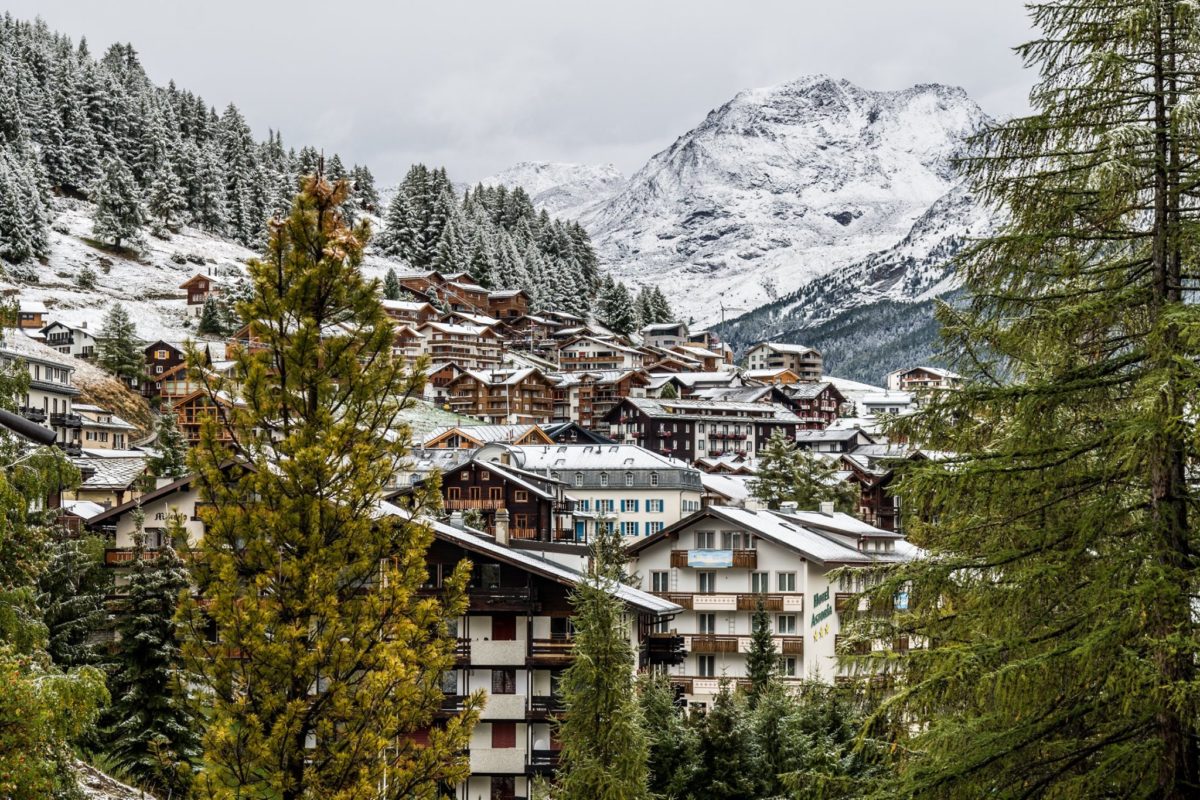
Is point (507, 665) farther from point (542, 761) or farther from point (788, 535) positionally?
point (788, 535)

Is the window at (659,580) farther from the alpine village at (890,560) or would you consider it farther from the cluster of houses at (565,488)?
the alpine village at (890,560)

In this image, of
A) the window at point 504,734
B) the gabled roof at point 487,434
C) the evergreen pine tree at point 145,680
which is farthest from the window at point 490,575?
the gabled roof at point 487,434

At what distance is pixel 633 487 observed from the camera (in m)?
93.8

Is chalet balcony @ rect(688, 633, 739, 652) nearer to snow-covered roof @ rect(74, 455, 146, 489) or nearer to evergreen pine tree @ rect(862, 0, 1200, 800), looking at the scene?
snow-covered roof @ rect(74, 455, 146, 489)

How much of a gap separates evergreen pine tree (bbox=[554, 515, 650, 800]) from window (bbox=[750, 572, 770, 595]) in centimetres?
2321

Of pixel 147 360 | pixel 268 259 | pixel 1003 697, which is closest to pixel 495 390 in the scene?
pixel 147 360

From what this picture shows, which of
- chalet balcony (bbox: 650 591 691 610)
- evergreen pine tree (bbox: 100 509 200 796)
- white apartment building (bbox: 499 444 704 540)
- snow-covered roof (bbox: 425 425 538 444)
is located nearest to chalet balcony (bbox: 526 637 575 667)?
Result: evergreen pine tree (bbox: 100 509 200 796)

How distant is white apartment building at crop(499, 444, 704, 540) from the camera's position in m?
93.1

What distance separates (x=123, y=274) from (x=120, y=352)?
1422 inches

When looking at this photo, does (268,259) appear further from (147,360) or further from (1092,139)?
(147,360)

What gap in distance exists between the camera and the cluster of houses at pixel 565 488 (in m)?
41.4

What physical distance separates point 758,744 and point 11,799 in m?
25.5

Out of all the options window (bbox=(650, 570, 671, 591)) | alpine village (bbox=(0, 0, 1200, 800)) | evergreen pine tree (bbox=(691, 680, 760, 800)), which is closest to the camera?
alpine village (bbox=(0, 0, 1200, 800))

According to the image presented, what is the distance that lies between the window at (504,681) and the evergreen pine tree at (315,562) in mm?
22505
